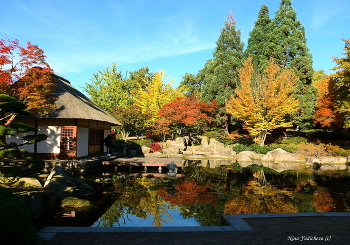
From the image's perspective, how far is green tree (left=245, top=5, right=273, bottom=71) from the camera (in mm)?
29219

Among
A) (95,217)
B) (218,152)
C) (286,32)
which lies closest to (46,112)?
(95,217)

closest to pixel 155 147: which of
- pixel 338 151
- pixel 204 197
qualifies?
pixel 204 197

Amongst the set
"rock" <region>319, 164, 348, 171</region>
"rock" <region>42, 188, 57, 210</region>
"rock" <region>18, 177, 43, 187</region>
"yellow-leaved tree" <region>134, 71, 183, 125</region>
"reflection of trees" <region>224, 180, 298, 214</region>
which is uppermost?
A: "yellow-leaved tree" <region>134, 71, 183, 125</region>

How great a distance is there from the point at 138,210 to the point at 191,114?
1700cm

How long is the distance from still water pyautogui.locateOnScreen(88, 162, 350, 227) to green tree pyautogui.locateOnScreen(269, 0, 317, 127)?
569 inches

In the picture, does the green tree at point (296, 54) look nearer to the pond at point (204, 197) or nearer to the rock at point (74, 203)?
the pond at point (204, 197)

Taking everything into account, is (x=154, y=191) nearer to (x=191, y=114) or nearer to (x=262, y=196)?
(x=262, y=196)

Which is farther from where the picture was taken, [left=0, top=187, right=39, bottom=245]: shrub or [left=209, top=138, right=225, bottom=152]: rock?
[left=209, top=138, right=225, bottom=152]: rock

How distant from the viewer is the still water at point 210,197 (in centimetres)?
695

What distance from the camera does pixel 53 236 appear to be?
4402 millimetres

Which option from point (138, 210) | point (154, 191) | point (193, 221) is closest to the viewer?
point (193, 221)

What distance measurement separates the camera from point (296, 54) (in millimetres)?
27953

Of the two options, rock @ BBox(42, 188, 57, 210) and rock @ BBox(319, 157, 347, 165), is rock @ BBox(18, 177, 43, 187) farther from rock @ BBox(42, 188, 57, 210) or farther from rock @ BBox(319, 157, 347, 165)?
rock @ BBox(319, 157, 347, 165)

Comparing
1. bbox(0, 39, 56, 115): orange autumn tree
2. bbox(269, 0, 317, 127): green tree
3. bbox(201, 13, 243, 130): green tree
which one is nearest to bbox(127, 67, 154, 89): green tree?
bbox(201, 13, 243, 130): green tree
